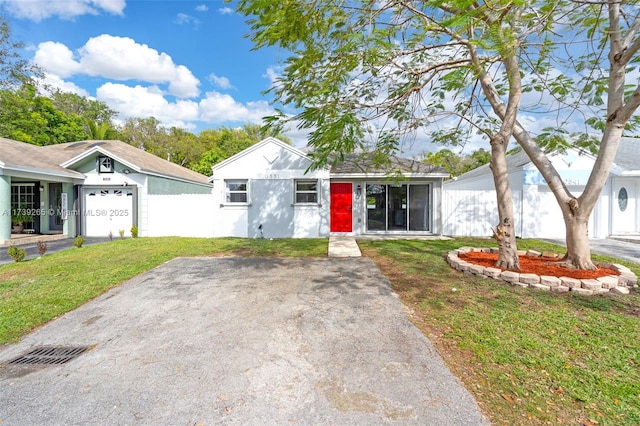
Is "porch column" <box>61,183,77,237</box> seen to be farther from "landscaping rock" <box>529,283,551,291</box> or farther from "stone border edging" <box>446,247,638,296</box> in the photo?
"landscaping rock" <box>529,283,551,291</box>

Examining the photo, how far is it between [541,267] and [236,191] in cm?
1042

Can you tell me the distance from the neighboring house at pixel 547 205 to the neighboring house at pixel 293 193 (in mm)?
1043

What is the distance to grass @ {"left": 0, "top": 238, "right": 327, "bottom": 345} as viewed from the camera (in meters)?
4.24

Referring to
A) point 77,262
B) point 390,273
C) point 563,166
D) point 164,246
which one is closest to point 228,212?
point 164,246

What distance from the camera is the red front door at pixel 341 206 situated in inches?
492

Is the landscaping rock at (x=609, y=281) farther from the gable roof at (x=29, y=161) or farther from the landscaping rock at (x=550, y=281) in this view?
the gable roof at (x=29, y=161)

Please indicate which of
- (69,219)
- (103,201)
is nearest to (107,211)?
(103,201)

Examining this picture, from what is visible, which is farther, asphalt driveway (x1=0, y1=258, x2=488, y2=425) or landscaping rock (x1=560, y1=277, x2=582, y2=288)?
landscaping rock (x1=560, y1=277, x2=582, y2=288)

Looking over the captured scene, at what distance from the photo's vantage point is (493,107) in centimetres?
624

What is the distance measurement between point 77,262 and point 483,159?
3403cm

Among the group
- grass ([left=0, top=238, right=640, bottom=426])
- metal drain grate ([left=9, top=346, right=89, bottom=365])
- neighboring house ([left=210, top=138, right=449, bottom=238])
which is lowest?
metal drain grate ([left=9, top=346, right=89, bottom=365])

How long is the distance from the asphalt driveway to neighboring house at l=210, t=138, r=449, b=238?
7.10m

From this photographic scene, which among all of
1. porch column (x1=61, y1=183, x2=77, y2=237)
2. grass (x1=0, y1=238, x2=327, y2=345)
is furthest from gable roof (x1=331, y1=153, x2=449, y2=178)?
porch column (x1=61, y1=183, x2=77, y2=237)

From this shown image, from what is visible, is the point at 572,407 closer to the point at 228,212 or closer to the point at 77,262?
the point at 77,262
